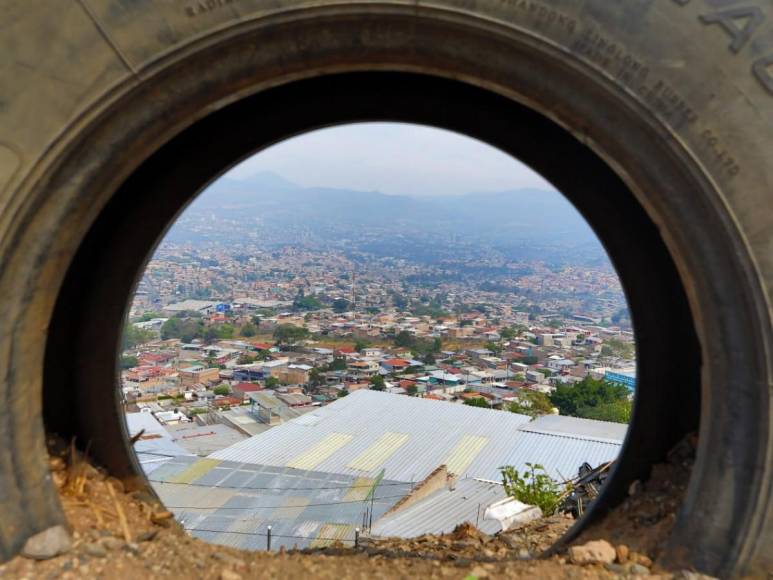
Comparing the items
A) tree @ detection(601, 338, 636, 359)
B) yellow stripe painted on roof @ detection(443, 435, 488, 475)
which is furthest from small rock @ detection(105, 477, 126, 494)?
tree @ detection(601, 338, 636, 359)

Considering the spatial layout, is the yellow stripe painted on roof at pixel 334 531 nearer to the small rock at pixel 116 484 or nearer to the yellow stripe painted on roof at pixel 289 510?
the yellow stripe painted on roof at pixel 289 510

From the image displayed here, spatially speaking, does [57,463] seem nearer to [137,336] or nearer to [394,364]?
[394,364]

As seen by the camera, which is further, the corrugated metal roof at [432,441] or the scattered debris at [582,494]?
the corrugated metal roof at [432,441]

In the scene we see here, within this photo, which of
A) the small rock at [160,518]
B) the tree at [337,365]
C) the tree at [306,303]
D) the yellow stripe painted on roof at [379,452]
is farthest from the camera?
the tree at [306,303]

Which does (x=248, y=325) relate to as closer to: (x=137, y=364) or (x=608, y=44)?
(x=137, y=364)

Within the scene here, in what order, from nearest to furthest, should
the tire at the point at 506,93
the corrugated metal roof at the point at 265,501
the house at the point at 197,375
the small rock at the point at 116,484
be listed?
the tire at the point at 506,93
the small rock at the point at 116,484
the corrugated metal roof at the point at 265,501
the house at the point at 197,375

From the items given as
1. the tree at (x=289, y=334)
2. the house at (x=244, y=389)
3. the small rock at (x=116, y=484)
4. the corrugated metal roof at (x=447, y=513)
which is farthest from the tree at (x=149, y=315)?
the small rock at (x=116, y=484)

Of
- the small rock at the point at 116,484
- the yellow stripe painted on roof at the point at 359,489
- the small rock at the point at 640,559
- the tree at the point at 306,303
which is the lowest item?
the yellow stripe painted on roof at the point at 359,489
